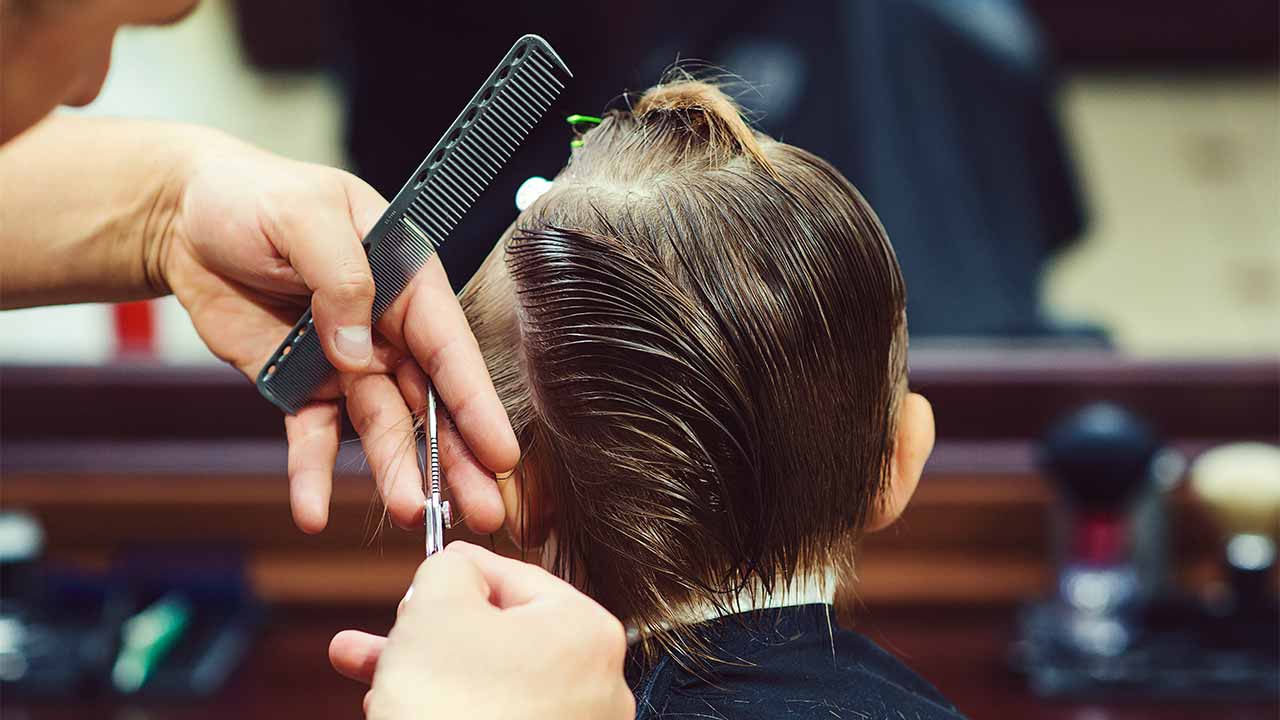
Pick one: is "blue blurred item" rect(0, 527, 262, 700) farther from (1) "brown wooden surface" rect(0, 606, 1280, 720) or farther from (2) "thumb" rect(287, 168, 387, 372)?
(2) "thumb" rect(287, 168, 387, 372)

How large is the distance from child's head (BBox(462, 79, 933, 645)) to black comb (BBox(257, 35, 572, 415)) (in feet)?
0.17

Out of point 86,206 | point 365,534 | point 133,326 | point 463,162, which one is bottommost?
point 133,326

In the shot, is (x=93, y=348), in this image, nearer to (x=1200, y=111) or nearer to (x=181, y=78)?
(x=181, y=78)

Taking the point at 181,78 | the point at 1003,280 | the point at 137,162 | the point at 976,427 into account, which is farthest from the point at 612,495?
the point at 181,78

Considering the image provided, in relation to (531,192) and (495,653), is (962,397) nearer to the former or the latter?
(531,192)

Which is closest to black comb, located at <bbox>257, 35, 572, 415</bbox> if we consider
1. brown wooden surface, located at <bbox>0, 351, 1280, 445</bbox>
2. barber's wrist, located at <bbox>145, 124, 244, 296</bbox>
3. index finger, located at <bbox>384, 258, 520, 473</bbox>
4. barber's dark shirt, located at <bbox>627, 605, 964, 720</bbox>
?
index finger, located at <bbox>384, 258, 520, 473</bbox>

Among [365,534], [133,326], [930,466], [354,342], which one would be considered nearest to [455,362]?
[354,342]

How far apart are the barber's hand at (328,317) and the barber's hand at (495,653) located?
19 centimetres

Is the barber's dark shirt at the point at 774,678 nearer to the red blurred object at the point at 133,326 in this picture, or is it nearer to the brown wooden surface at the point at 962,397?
the brown wooden surface at the point at 962,397

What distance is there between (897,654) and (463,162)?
796 mm

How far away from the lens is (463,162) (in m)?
0.69

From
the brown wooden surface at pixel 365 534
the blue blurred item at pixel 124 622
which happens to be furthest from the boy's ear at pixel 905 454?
the blue blurred item at pixel 124 622

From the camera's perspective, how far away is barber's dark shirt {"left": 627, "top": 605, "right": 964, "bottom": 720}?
2.40 ft

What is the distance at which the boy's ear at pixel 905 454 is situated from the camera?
81 cm
